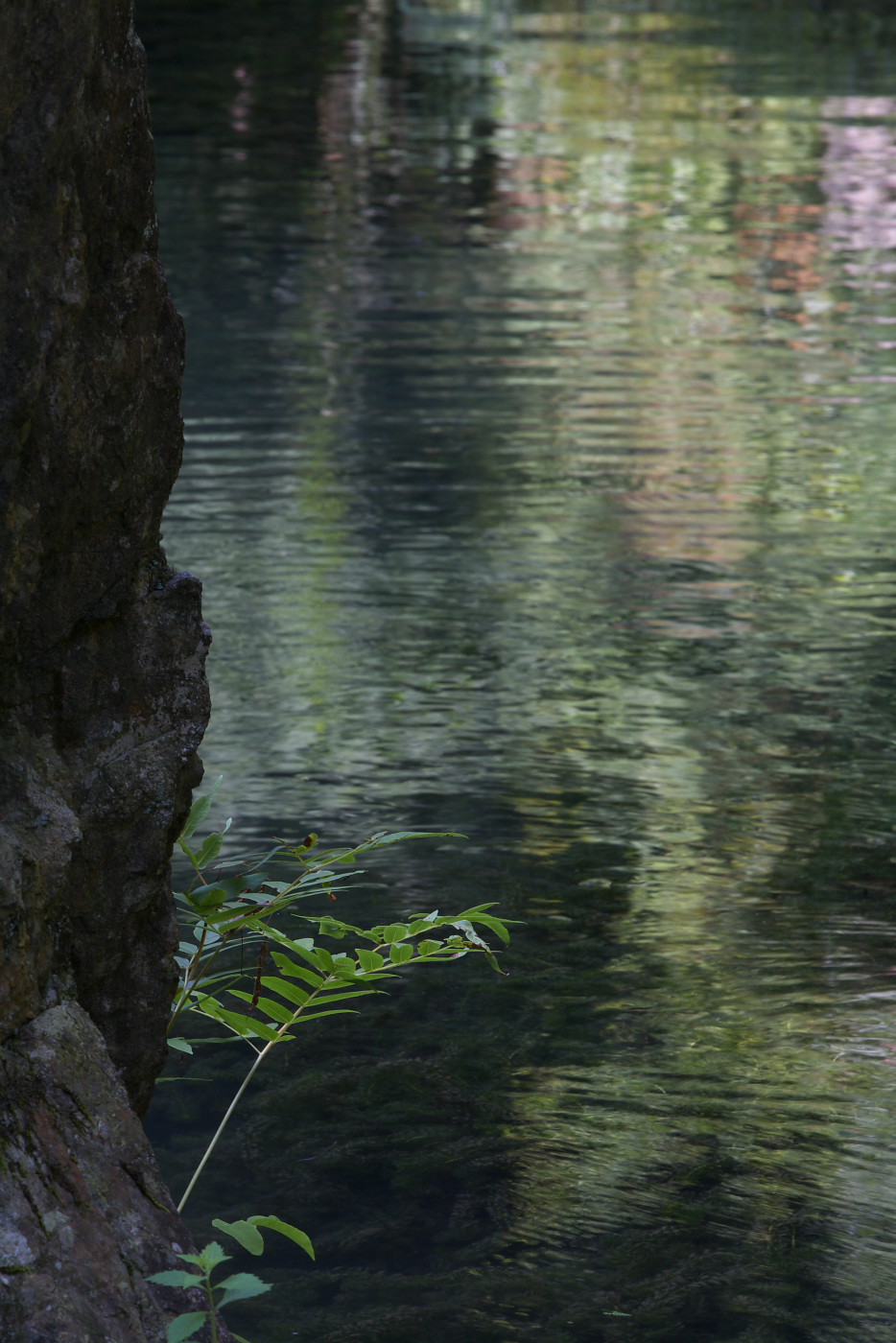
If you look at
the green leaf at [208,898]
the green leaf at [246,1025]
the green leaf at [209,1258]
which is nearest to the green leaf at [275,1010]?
the green leaf at [246,1025]

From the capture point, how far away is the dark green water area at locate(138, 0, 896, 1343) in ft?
9.04

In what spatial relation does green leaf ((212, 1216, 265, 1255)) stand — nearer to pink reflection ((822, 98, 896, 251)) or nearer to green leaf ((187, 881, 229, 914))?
green leaf ((187, 881, 229, 914))

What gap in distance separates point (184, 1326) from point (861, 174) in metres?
15.4

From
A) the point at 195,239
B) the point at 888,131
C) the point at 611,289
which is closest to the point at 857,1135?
the point at 611,289

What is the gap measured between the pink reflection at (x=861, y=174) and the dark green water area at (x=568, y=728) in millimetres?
119

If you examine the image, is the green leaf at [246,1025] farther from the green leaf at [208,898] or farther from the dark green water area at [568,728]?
the dark green water area at [568,728]

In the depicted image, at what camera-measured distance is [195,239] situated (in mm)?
12727

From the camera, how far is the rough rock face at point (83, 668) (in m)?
1.80

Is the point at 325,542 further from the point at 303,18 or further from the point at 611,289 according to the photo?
the point at 303,18

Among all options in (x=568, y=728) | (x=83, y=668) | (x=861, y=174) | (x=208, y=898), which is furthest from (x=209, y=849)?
(x=861, y=174)

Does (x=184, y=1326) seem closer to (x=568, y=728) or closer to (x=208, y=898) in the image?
(x=208, y=898)

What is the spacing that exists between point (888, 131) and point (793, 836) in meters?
15.1

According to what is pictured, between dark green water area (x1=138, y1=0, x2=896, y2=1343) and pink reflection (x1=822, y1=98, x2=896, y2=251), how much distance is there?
0.39ft

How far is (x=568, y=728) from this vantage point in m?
5.04
